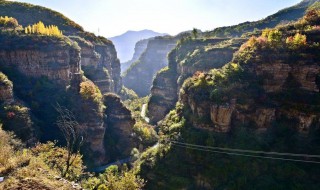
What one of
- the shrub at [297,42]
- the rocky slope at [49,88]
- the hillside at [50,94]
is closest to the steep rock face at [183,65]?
the hillside at [50,94]

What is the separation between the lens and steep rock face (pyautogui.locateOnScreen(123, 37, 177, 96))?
161125 millimetres

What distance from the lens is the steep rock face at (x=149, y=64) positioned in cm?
16112

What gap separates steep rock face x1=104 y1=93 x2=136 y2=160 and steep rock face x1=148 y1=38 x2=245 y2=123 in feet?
73.6

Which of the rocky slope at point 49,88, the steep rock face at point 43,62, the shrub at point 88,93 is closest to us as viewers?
the rocky slope at point 49,88

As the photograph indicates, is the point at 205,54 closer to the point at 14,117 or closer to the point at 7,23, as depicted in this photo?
the point at 14,117

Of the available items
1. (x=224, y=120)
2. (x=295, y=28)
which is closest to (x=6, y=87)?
(x=224, y=120)

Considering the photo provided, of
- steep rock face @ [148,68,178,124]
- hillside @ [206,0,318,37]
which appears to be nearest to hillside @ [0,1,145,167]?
steep rock face @ [148,68,178,124]

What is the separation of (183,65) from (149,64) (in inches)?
3481

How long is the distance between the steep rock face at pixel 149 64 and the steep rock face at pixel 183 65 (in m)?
63.7

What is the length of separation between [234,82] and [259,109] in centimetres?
454

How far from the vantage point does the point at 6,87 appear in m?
43.5

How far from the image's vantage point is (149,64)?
164 m

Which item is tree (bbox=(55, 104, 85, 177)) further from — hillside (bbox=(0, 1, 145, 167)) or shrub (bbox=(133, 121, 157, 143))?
shrub (bbox=(133, 121, 157, 143))

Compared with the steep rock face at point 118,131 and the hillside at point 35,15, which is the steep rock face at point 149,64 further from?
the steep rock face at point 118,131
